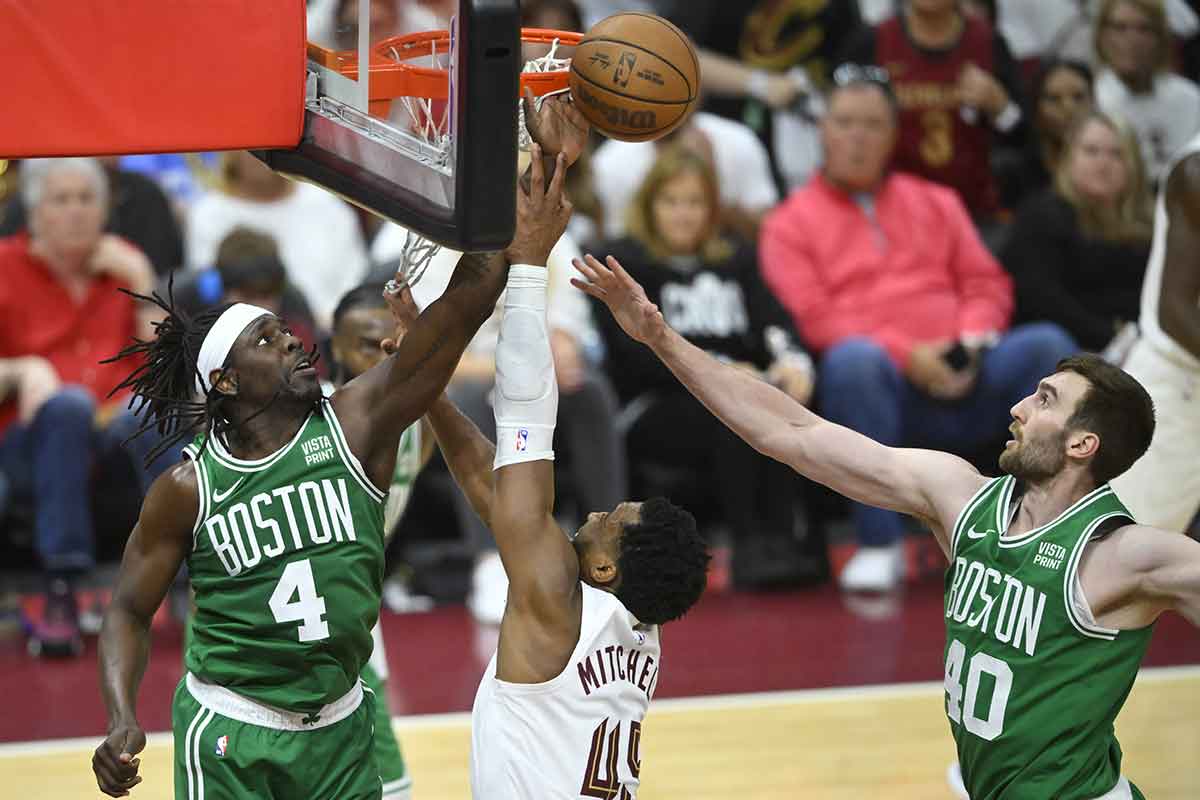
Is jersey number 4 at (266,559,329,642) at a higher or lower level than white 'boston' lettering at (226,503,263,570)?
lower

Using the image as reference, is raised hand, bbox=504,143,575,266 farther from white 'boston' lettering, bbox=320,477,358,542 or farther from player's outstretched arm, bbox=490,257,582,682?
white 'boston' lettering, bbox=320,477,358,542

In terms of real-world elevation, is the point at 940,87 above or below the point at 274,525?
above

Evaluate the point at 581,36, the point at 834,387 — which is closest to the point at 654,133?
the point at 581,36

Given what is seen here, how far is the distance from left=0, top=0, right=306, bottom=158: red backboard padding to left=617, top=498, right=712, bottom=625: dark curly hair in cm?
114

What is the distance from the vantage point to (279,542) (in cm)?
385

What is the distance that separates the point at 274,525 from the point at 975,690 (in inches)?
61.7

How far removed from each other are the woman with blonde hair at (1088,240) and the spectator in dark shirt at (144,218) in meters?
3.94

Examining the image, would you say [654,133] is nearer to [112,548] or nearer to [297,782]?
[297,782]

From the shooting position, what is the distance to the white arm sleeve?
12.5 ft

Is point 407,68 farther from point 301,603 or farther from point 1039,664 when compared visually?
point 1039,664

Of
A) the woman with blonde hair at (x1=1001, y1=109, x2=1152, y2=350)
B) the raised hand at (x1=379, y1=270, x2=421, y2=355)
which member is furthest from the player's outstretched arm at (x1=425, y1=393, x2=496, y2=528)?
the woman with blonde hair at (x1=1001, y1=109, x2=1152, y2=350)

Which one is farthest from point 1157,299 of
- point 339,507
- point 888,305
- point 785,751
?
point 339,507

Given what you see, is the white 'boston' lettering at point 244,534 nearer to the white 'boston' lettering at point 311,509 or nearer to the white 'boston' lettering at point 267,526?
the white 'boston' lettering at point 267,526

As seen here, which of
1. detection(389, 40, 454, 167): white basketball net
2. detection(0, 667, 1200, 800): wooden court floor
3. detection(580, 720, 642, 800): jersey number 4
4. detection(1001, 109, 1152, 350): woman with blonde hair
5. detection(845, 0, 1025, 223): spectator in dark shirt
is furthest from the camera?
detection(845, 0, 1025, 223): spectator in dark shirt
